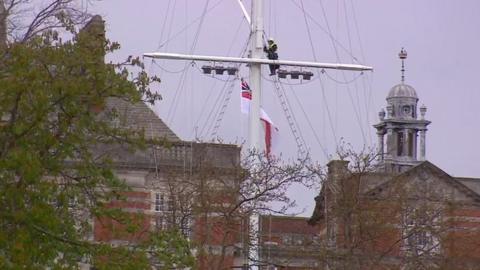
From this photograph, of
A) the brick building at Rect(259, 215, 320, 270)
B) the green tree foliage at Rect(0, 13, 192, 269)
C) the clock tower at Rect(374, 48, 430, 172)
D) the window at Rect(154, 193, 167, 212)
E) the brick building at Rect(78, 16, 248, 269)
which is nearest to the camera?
the green tree foliage at Rect(0, 13, 192, 269)

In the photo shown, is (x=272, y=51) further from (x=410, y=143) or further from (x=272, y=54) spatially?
(x=410, y=143)

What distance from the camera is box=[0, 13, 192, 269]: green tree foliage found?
A: 2488cm

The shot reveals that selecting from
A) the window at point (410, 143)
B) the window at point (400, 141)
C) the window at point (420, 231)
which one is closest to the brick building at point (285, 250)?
the window at point (420, 231)

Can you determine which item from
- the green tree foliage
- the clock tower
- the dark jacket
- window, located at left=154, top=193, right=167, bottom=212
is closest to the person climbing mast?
the dark jacket

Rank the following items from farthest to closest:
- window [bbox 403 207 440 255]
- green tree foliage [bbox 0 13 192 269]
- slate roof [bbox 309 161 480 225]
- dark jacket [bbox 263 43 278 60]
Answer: slate roof [bbox 309 161 480 225] → window [bbox 403 207 440 255] → dark jacket [bbox 263 43 278 60] → green tree foliage [bbox 0 13 192 269]

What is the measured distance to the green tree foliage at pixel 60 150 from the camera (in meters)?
24.9

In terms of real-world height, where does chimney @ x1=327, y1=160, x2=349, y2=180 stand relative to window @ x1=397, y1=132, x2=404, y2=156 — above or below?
below

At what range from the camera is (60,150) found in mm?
25797

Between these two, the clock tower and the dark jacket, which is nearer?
the dark jacket

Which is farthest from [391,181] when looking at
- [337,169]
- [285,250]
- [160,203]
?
[160,203]

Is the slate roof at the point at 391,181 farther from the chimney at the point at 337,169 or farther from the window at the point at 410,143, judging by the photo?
the window at the point at 410,143

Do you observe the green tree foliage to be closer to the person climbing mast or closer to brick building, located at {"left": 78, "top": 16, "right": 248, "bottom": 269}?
brick building, located at {"left": 78, "top": 16, "right": 248, "bottom": 269}

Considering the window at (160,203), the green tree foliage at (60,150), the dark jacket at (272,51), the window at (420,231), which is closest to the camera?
the green tree foliage at (60,150)

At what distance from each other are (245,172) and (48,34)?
20.6m
